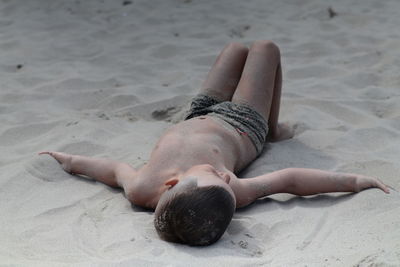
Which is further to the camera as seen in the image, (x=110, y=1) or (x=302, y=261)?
(x=110, y=1)

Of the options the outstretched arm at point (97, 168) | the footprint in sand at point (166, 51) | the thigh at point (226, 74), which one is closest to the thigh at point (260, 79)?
the thigh at point (226, 74)

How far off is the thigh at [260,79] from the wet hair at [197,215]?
49.5 inches

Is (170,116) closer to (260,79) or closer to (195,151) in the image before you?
(260,79)

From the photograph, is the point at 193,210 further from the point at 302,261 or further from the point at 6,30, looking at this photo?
the point at 6,30

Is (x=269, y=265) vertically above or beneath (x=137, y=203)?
above

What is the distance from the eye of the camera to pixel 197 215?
2.32 meters

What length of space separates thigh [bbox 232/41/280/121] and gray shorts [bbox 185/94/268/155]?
2.2 inches

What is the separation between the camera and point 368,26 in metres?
5.90

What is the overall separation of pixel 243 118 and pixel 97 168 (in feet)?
3.03

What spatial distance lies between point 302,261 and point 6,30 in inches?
190

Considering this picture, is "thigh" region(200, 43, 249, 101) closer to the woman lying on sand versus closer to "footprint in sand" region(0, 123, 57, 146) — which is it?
the woman lying on sand

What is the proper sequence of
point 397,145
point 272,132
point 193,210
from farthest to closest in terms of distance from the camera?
point 272,132 → point 397,145 → point 193,210

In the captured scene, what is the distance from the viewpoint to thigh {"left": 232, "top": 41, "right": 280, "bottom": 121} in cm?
357

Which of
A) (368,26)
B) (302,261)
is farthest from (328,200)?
(368,26)
